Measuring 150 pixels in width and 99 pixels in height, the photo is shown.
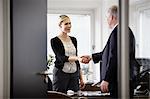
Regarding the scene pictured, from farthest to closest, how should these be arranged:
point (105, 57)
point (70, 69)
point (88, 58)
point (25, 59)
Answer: point (88, 58), point (70, 69), point (105, 57), point (25, 59)

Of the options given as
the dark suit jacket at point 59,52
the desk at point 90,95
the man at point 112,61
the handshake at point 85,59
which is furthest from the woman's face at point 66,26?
the desk at point 90,95

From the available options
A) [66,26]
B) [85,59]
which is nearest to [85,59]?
[85,59]

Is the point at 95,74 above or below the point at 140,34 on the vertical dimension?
below

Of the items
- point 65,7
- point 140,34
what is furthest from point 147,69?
point 65,7

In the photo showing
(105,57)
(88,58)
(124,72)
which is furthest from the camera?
(88,58)

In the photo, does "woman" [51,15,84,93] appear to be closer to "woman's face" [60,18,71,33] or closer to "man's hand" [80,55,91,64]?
"woman's face" [60,18,71,33]

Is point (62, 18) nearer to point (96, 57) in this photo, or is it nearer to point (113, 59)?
point (96, 57)

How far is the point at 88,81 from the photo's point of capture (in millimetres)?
3291

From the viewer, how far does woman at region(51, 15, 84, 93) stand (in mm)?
2916

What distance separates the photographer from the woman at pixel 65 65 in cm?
292

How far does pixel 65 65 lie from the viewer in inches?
117

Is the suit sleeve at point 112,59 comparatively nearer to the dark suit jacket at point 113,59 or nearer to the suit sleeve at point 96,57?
the dark suit jacket at point 113,59

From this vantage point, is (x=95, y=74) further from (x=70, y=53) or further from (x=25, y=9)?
(x=25, y=9)

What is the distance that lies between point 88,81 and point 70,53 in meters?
0.49
